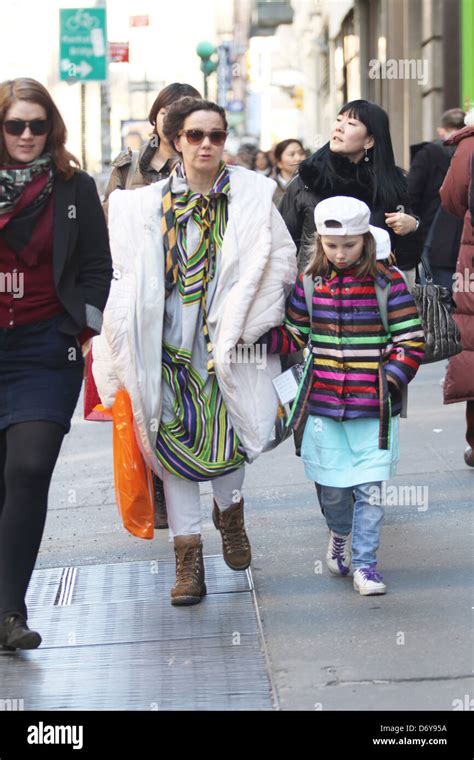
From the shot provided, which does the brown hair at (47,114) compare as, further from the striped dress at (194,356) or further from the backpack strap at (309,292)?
the backpack strap at (309,292)

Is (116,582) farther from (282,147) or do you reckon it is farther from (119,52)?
(119,52)

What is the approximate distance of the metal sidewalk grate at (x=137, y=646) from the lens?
14.9 feet

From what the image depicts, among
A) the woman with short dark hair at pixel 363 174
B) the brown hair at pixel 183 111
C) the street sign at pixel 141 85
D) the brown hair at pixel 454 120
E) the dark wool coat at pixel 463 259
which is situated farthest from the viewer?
the street sign at pixel 141 85

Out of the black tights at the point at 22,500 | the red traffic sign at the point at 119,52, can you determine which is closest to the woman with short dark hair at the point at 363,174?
the black tights at the point at 22,500

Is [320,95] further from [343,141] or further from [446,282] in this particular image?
[343,141]

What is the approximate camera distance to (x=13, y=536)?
5047mm

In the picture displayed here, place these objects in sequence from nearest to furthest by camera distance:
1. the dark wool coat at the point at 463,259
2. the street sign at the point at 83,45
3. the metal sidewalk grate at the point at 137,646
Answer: the metal sidewalk grate at the point at 137,646 < the dark wool coat at the point at 463,259 < the street sign at the point at 83,45

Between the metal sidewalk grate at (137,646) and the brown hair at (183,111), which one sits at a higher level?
the brown hair at (183,111)

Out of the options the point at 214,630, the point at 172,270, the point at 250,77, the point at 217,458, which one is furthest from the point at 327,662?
the point at 250,77

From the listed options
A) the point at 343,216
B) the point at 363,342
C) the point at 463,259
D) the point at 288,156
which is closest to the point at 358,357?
the point at 363,342

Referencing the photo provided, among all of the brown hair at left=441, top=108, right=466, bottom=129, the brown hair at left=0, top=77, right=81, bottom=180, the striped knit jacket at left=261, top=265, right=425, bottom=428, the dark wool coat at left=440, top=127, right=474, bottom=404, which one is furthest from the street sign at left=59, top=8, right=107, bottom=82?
the brown hair at left=0, top=77, right=81, bottom=180

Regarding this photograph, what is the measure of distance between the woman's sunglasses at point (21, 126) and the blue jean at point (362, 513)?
1803mm

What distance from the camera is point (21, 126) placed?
4961 millimetres

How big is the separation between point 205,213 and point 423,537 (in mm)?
1854
